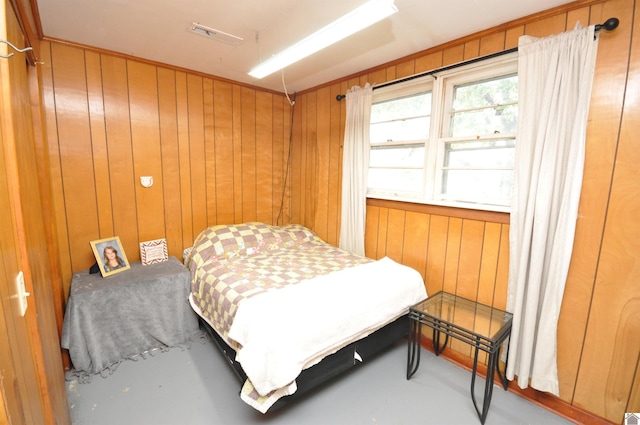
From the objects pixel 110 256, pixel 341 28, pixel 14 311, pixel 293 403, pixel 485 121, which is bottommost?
pixel 293 403

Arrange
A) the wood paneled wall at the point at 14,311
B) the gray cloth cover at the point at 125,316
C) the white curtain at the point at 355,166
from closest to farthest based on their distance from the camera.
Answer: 1. the wood paneled wall at the point at 14,311
2. the gray cloth cover at the point at 125,316
3. the white curtain at the point at 355,166

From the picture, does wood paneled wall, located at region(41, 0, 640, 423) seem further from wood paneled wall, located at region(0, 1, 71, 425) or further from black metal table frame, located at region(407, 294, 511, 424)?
wood paneled wall, located at region(0, 1, 71, 425)

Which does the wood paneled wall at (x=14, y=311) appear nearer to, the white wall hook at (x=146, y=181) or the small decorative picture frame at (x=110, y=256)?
the small decorative picture frame at (x=110, y=256)

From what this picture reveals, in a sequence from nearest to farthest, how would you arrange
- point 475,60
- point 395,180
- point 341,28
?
point 341,28
point 475,60
point 395,180

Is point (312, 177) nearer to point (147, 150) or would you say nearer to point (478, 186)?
point (147, 150)

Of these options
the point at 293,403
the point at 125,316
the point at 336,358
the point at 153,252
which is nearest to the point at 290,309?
the point at 336,358

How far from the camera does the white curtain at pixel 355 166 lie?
2875mm

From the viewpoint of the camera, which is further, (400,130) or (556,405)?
(400,130)

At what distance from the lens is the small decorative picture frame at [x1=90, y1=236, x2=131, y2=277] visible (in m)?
2.41

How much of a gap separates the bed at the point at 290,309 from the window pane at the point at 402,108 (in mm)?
1368

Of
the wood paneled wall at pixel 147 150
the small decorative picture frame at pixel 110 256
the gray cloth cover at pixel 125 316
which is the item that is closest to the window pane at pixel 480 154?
the wood paneled wall at pixel 147 150

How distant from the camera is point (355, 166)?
2947 millimetres

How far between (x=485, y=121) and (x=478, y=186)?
49 centimetres

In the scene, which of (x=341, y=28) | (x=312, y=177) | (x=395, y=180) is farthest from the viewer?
(x=312, y=177)
